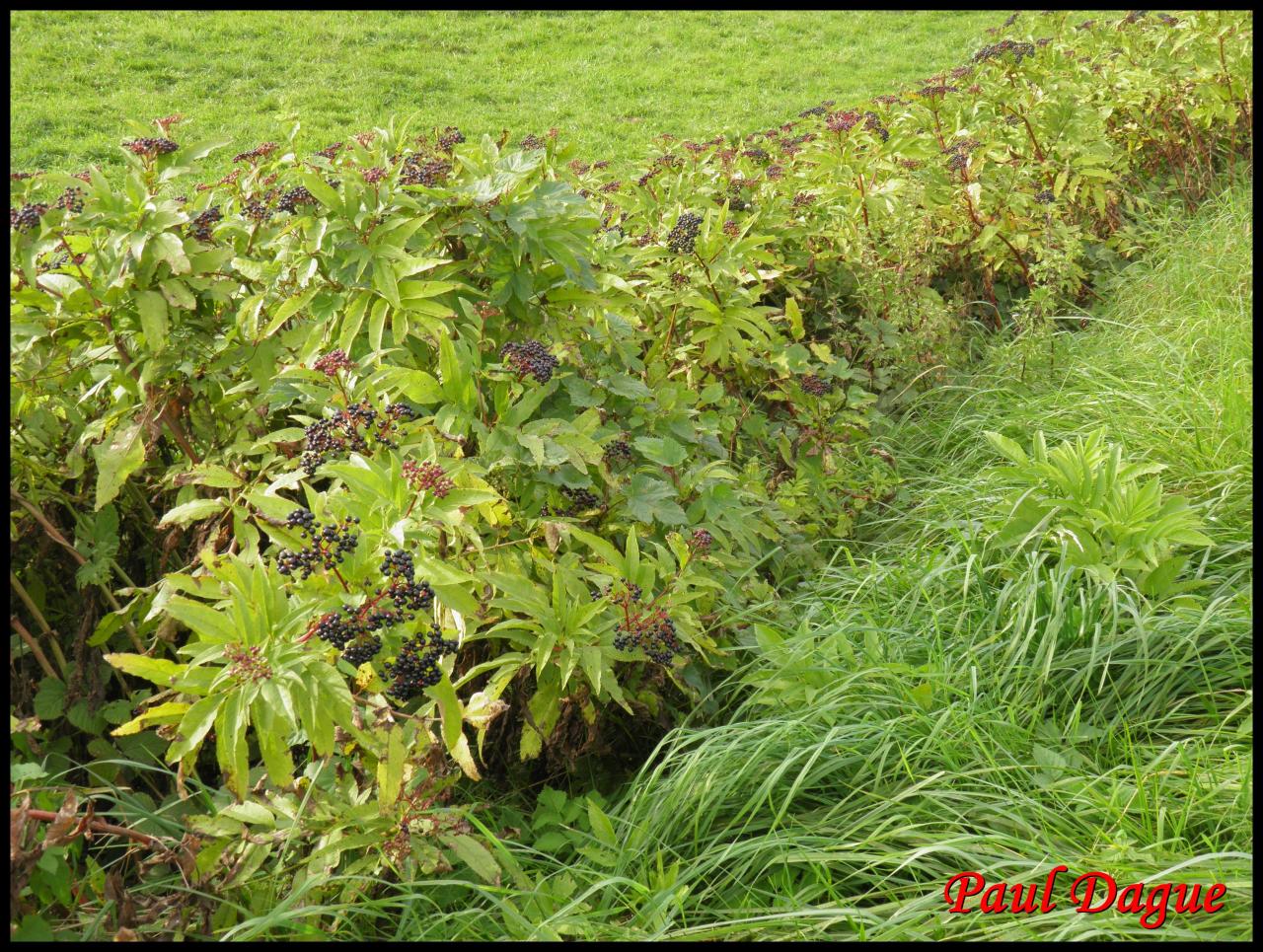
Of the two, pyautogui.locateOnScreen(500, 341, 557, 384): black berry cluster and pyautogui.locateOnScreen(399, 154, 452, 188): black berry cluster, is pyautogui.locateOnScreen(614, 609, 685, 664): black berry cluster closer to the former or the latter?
pyautogui.locateOnScreen(500, 341, 557, 384): black berry cluster

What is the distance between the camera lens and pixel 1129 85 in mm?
5152

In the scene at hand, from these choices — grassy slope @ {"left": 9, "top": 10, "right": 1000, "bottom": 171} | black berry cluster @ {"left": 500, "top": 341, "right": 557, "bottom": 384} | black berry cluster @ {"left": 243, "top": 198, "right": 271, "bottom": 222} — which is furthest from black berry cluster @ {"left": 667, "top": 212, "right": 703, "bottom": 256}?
grassy slope @ {"left": 9, "top": 10, "right": 1000, "bottom": 171}

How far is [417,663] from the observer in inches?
67.8

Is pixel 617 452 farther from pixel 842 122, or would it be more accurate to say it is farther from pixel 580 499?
pixel 842 122

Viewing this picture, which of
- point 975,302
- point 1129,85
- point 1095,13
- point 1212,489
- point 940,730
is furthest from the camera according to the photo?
point 1095,13

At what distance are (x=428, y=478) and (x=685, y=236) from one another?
1531 millimetres

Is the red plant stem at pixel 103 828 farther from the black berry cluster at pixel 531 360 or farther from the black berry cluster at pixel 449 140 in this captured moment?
the black berry cluster at pixel 449 140

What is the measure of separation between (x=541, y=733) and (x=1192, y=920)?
1228mm

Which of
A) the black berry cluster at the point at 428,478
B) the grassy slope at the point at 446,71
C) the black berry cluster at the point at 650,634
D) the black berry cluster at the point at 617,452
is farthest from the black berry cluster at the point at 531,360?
the grassy slope at the point at 446,71

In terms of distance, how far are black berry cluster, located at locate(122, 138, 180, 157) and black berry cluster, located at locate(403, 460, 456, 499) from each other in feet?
A: 3.79

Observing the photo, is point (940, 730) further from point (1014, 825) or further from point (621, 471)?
point (621, 471)

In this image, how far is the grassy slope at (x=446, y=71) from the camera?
25.7 feet

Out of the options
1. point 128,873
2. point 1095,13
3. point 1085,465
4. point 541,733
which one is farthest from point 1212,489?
point 1095,13

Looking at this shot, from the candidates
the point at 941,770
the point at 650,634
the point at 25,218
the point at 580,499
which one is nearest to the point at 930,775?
the point at 941,770
